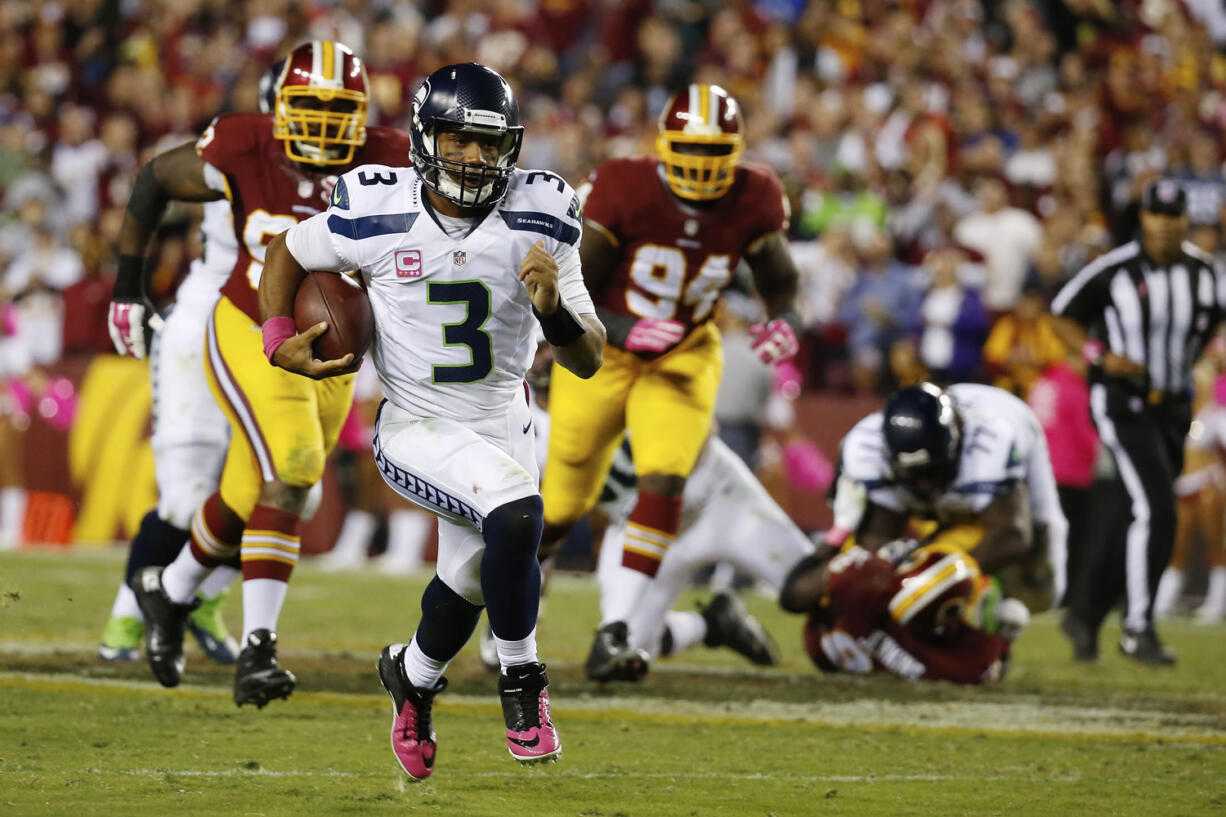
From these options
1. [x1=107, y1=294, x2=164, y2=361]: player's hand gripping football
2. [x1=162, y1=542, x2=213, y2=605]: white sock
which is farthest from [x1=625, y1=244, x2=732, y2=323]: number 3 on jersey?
[x1=162, y1=542, x2=213, y2=605]: white sock

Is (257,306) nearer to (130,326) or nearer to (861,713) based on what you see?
(130,326)

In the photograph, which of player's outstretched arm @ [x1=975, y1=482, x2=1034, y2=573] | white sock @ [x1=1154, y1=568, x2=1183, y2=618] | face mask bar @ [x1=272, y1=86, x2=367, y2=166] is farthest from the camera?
white sock @ [x1=1154, y1=568, x2=1183, y2=618]

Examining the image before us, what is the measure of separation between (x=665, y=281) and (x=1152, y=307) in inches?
107

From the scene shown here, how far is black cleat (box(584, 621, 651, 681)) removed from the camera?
20.6 feet

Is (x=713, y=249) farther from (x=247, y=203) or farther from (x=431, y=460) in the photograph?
(x=431, y=460)

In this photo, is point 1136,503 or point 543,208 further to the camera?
point 1136,503

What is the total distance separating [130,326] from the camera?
19.9ft

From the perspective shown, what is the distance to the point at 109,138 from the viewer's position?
13906 mm

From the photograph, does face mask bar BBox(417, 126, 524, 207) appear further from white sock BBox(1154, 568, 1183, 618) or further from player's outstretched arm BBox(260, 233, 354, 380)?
white sock BBox(1154, 568, 1183, 618)

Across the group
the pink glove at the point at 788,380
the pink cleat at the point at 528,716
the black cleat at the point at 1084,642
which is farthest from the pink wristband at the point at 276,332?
the pink glove at the point at 788,380

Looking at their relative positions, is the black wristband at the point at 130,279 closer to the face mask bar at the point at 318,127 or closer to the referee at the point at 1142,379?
the face mask bar at the point at 318,127

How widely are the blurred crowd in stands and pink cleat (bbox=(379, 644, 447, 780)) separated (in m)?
6.56

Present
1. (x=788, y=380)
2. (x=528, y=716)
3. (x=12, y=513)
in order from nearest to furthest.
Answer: (x=528, y=716) < (x=788, y=380) < (x=12, y=513)

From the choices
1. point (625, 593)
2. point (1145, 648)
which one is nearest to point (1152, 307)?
point (1145, 648)
